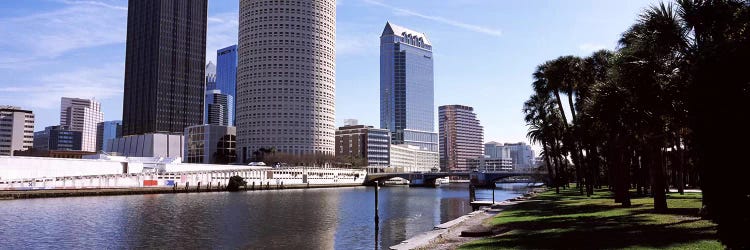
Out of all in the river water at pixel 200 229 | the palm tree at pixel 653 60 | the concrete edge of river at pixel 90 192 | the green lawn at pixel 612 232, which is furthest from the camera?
the concrete edge of river at pixel 90 192

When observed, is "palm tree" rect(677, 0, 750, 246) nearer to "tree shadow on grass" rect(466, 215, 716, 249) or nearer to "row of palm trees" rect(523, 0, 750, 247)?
"row of palm trees" rect(523, 0, 750, 247)

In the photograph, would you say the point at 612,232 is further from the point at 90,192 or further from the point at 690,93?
the point at 90,192

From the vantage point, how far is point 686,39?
32.5 m

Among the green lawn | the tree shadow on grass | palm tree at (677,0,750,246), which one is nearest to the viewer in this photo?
palm tree at (677,0,750,246)

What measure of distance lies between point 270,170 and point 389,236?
157 m

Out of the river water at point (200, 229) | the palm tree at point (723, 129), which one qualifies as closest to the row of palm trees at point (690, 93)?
the palm tree at point (723, 129)

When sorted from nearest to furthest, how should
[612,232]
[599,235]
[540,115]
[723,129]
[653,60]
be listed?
[723,129]
[599,235]
[612,232]
[653,60]
[540,115]

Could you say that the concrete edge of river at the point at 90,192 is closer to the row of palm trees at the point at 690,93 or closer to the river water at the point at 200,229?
the river water at the point at 200,229

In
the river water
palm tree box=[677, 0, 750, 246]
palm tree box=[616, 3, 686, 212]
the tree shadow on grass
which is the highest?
palm tree box=[616, 3, 686, 212]

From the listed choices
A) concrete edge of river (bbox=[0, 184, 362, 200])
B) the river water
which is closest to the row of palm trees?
the river water

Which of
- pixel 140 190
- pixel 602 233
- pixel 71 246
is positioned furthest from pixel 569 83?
pixel 140 190

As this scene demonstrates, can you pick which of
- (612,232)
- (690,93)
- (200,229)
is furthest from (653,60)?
(200,229)

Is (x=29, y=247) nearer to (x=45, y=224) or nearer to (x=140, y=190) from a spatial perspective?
(x=45, y=224)

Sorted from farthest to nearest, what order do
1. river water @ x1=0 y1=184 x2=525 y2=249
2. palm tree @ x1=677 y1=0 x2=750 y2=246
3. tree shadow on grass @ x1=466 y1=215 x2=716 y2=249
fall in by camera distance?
river water @ x1=0 y1=184 x2=525 y2=249
tree shadow on grass @ x1=466 y1=215 x2=716 y2=249
palm tree @ x1=677 y1=0 x2=750 y2=246
